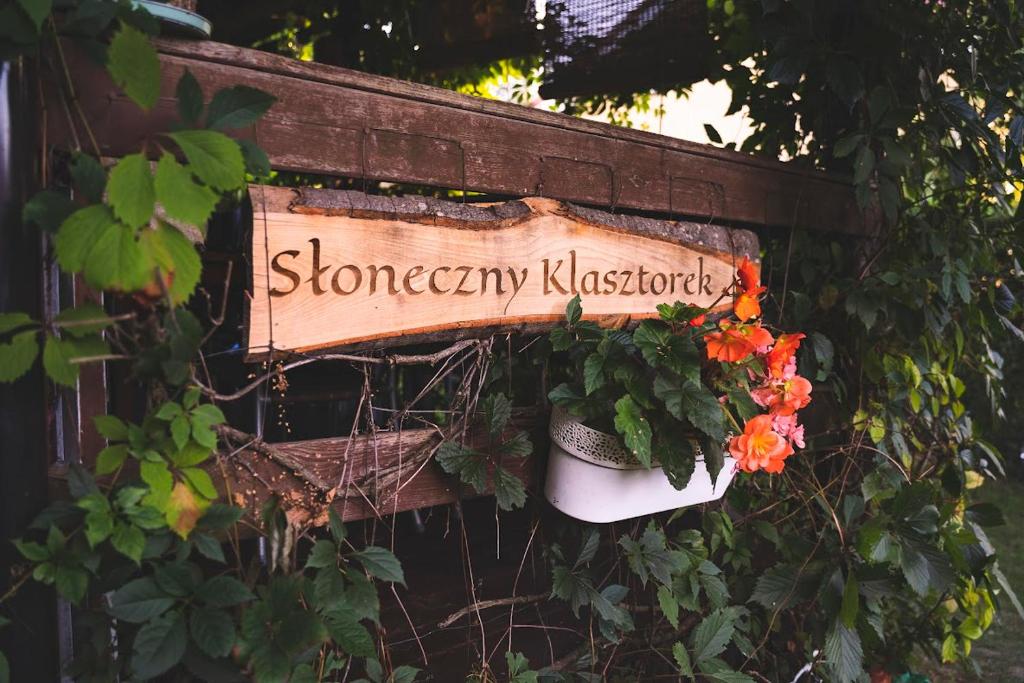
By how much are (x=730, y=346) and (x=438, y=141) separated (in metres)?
0.62

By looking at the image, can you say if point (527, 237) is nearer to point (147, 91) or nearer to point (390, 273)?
point (390, 273)

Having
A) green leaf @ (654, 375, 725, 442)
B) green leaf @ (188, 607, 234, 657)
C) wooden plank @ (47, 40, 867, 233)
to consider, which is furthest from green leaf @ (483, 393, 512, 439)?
green leaf @ (188, 607, 234, 657)

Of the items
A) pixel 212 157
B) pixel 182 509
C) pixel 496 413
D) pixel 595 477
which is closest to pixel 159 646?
pixel 182 509

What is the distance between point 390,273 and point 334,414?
2023 mm

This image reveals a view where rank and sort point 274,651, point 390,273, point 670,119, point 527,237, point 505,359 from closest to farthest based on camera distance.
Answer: point 274,651, point 390,273, point 527,237, point 505,359, point 670,119

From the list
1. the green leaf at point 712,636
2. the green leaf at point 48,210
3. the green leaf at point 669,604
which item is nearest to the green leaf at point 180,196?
the green leaf at point 48,210

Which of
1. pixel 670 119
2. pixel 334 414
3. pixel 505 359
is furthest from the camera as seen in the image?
pixel 670 119

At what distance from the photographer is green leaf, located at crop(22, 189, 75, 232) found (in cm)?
92

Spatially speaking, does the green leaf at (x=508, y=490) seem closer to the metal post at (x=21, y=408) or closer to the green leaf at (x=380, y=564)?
the green leaf at (x=380, y=564)

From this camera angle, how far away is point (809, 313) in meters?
2.06

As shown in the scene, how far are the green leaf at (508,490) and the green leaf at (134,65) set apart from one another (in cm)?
82

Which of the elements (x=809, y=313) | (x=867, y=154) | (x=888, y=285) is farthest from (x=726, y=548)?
(x=867, y=154)

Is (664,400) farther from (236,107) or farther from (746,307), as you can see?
(236,107)

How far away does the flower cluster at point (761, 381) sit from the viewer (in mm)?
1470
